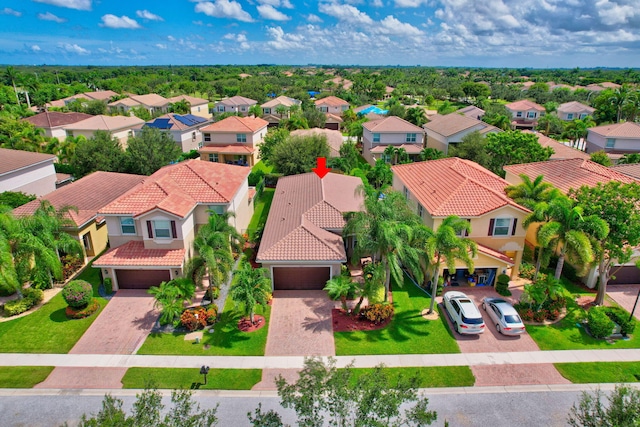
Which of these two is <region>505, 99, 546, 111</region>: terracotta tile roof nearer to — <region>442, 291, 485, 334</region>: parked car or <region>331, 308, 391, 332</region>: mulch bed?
<region>442, 291, 485, 334</region>: parked car

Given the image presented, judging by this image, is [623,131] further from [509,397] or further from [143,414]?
[143,414]

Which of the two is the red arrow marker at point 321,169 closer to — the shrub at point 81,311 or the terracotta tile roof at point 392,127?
the terracotta tile roof at point 392,127

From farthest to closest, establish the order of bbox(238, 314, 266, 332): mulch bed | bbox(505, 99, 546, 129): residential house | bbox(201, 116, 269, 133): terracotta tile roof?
bbox(505, 99, 546, 129): residential house < bbox(201, 116, 269, 133): terracotta tile roof < bbox(238, 314, 266, 332): mulch bed

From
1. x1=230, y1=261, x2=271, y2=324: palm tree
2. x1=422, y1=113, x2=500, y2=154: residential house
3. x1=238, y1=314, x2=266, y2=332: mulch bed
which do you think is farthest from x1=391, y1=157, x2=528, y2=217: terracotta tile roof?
x1=422, y1=113, x2=500, y2=154: residential house

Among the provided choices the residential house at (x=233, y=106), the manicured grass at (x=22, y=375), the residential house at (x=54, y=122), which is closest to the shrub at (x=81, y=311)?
the manicured grass at (x=22, y=375)

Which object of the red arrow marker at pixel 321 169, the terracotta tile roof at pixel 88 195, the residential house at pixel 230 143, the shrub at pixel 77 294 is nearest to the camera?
the shrub at pixel 77 294

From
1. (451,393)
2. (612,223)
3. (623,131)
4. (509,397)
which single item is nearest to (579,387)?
(509,397)

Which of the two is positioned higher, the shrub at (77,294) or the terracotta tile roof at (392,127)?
the terracotta tile roof at (392,127)
